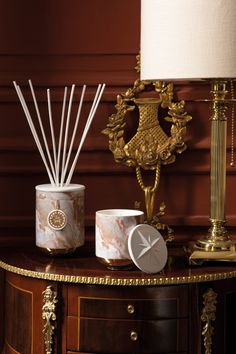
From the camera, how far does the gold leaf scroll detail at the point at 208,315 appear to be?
4.33 ft

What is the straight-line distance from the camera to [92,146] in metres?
1.57

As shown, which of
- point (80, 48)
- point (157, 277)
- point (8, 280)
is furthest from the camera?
point (80, 48)

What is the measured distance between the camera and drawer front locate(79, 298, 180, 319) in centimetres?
130

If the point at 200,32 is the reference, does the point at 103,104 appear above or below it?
below

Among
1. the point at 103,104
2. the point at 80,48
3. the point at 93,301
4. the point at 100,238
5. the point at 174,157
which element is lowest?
the point at 93,301

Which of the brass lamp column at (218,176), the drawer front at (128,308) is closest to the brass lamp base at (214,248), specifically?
the brass lamp column at (218,176)

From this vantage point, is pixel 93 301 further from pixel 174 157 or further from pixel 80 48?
pixel 80 48

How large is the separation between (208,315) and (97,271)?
21 cm

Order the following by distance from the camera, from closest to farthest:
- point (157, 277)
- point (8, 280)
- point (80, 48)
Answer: point (157, 277)
point (8, 280)
point (80, 48)

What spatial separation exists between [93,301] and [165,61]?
0.43 meters

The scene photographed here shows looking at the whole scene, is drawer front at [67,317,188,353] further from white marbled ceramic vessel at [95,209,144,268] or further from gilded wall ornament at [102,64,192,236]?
gilded wall ornament at [102,64,192,236]

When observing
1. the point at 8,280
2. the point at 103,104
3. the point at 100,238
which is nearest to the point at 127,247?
the point at 100,238

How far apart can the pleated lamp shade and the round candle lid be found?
274mm

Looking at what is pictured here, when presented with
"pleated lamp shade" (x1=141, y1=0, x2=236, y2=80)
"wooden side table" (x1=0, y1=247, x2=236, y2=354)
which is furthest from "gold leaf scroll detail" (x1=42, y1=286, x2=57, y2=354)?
"pleated lamp shade" (x1=141, y1=0, x2=236, y2=80)
